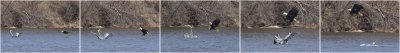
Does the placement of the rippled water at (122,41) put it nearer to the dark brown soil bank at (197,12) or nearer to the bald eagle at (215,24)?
the dark brown soil bank at (197,12)

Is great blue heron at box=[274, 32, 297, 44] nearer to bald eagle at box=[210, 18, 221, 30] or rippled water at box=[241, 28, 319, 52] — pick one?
rippled water at box=[241, 28, 319, 52]

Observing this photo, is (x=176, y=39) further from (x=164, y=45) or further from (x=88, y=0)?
(x=88, y=0)

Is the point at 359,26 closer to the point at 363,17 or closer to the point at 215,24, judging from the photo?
the point at 363,17

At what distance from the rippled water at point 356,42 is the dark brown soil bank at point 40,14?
2.42m

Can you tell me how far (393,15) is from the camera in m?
11.3

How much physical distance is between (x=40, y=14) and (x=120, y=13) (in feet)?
2.63

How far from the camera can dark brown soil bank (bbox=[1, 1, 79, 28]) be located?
1153 cm

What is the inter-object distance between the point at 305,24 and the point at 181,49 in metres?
1.22

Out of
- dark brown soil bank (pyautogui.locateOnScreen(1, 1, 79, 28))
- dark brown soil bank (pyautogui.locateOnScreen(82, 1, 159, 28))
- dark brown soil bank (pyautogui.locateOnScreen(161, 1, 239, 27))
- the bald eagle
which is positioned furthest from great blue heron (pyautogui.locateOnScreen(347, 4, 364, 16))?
dark brown soil bank (pyautogui.locateOnScreen(1, 1, 79, 28))

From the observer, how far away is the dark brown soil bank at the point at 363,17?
11.3 metres

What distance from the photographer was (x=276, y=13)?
11398 mm

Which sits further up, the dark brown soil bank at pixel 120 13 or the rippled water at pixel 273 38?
the dark brown soil bank at pixel 120 13

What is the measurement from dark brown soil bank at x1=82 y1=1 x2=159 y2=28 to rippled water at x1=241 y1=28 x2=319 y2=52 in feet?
2.96

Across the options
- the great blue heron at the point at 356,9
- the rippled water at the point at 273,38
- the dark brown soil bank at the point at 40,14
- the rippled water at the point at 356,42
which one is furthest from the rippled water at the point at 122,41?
the great blue heron at the point at 356,9
